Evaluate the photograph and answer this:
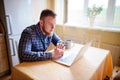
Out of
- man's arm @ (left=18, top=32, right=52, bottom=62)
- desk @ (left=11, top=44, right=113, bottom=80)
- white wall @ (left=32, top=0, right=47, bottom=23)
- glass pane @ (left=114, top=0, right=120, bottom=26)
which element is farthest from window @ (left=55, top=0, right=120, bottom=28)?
man's arm @ (left=18, top=32, right=52, bottom=62)

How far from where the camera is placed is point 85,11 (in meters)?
2.67

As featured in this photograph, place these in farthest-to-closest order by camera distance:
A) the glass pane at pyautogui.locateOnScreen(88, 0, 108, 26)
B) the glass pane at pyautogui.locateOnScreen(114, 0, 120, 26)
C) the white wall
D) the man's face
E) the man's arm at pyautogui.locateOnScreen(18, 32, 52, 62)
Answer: the white wall, the glass pane at pyautogui.locateOnScreen(88, 0, 108, 26), the glass pane at pyautogui.locateOnScreen(114, 0, 120, 26), the man's face, the man's arm at pyautogui.locateOnScreen(18, 32, 52, 62)

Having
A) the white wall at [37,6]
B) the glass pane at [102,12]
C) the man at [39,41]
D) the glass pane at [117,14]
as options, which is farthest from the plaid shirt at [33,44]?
the glass pane at [117,14]

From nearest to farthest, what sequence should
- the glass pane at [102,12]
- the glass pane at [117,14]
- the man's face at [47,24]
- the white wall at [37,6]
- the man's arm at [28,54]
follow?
the man's arm at [28,54]
the man's face at [47,24]
the glass pane at [117,14]
the glass pane at [102,12]
the white wall at [37,6]

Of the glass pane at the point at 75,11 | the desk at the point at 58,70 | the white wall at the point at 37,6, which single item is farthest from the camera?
the glass pane at the point at 75,11

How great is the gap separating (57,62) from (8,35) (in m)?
1.34

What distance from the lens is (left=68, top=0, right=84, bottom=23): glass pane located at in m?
2.75

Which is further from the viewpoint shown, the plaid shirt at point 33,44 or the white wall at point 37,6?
the white wall at point 37,6

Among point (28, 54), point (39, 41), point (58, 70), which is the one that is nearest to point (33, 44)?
point (39, 41)

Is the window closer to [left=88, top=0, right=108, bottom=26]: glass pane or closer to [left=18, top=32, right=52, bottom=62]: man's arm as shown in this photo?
[left=88, top=0, right=108, bottom=26]: glass pane

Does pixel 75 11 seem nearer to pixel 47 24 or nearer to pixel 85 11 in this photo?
pixel 85 11

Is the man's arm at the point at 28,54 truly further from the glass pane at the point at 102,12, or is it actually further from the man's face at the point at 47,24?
the glass pane at the point at 102,12

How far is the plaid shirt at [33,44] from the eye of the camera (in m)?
1.13

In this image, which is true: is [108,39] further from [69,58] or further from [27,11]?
[27,11]
